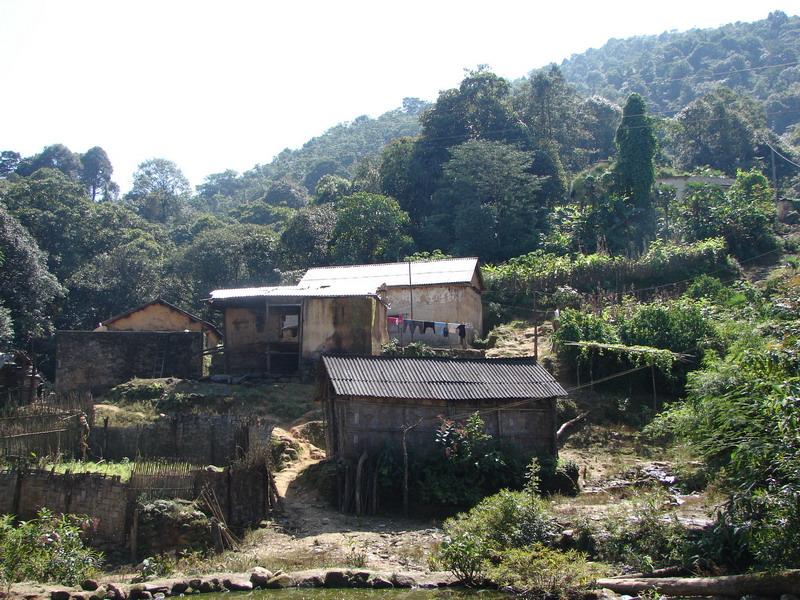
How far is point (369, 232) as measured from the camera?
127 ft

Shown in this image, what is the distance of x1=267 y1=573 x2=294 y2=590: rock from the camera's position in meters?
12.1

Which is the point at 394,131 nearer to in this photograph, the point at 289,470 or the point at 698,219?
the point at 698,219

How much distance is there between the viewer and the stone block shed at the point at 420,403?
1730cm

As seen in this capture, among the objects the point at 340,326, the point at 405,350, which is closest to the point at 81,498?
the point at 340,326

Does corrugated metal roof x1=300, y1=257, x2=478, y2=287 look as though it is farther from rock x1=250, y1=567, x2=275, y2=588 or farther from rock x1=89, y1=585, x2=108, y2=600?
rock x1=89, y1=585, x2=108, y2=600

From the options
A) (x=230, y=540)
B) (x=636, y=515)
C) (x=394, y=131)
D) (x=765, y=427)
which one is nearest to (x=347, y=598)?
(x=230, y=540)

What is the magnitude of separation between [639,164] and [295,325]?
2131 centimetres

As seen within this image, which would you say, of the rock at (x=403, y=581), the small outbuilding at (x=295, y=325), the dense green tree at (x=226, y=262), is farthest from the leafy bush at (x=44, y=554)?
the dense green tree at (x=226, y=262)

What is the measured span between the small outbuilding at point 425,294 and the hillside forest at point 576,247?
282 cm

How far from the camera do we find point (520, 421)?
18.0 metres

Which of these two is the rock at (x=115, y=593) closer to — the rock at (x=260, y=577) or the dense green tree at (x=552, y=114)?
the rock at (x=260, y=577)

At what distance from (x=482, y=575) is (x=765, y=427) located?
15.4 ft

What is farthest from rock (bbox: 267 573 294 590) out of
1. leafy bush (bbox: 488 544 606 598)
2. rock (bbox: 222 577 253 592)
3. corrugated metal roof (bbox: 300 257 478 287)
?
corrugated metal roof (bbox: 300 257 478 287)

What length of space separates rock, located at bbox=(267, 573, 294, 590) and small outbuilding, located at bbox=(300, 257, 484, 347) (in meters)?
15.0
